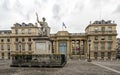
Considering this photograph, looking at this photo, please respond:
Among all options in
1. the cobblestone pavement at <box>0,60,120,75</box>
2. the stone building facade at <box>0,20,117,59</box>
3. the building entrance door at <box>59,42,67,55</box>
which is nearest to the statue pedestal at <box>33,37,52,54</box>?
the cobblestone pavement at <box>0,60,120,75</box>

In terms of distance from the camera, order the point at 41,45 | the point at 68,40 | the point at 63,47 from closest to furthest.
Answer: the point at 41,45 < the point at 68,40 < the point at 63,47

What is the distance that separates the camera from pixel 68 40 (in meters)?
105

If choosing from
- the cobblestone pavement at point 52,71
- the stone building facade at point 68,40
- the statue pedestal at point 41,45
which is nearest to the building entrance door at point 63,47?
the stone building facade at point 68,40

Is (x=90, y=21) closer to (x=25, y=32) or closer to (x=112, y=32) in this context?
(x=112, y=32)

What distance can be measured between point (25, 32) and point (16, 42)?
22.1 ft

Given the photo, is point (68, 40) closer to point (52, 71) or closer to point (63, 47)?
point (63, 47)

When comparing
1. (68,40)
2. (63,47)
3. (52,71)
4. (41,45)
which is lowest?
(52,71)

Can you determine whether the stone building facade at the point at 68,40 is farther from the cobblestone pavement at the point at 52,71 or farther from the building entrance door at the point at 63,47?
the cobblestone pavement at the point at 52,71

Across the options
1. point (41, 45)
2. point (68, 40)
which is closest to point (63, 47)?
point (68, 40)

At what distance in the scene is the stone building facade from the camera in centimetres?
10031

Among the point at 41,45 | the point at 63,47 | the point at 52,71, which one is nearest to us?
the point at 52,71

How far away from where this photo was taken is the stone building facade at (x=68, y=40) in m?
100

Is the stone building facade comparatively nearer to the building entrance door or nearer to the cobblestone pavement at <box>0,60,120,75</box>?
the building entrance door

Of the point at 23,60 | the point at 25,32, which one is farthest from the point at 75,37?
the point at 23,60
